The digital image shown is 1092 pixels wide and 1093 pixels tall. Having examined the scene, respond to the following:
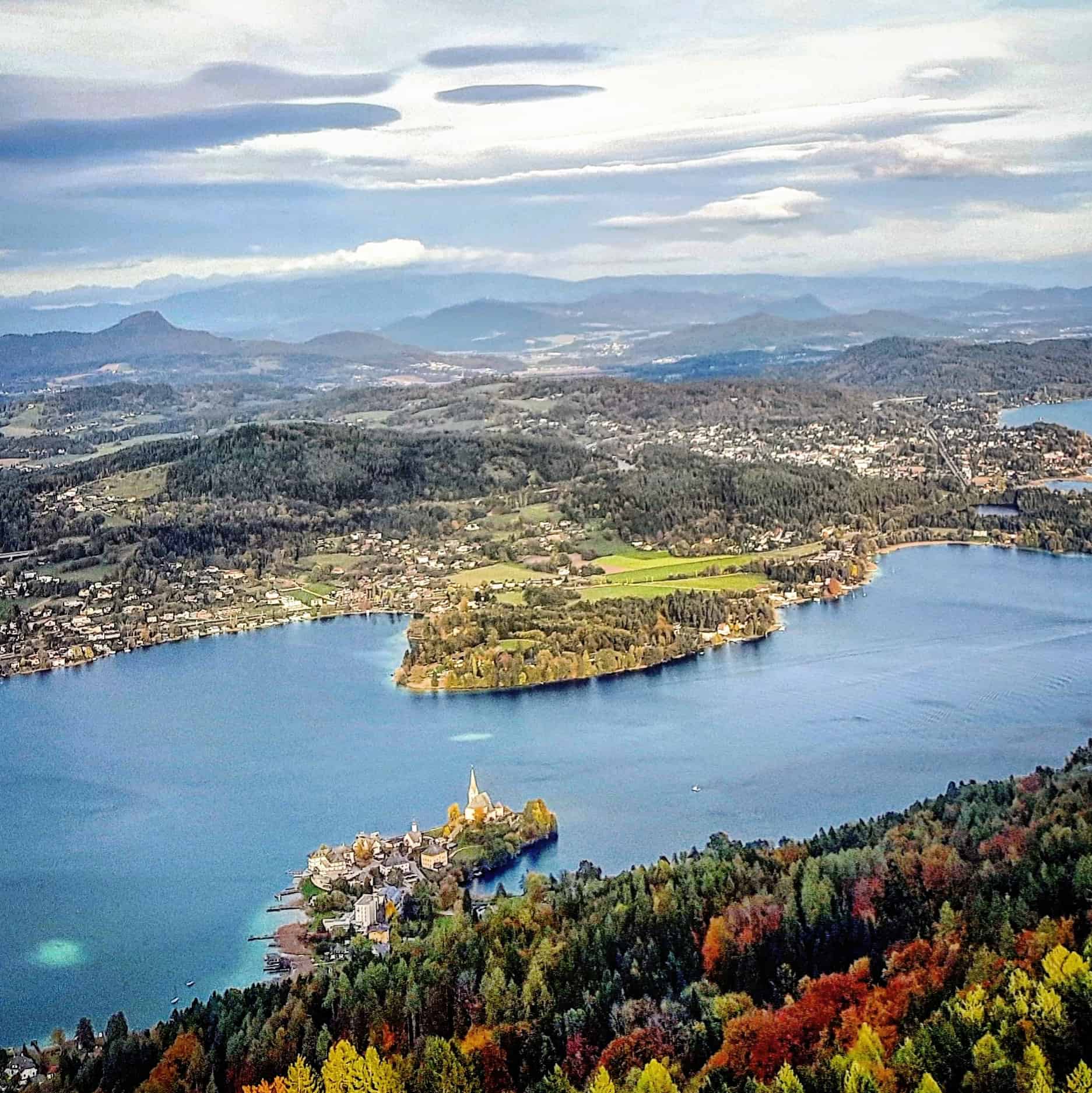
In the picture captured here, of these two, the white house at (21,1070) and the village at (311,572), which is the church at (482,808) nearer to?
the white house at (21,1070)

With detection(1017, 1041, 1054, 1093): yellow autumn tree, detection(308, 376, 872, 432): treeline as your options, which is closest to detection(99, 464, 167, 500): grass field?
detection(308, 376, 872, 432): treeline

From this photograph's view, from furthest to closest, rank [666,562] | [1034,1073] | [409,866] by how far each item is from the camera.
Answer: [666,562]
[409,866]
[1034,1073]

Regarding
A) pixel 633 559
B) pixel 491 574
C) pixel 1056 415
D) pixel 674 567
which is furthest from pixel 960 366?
pixel 491 574

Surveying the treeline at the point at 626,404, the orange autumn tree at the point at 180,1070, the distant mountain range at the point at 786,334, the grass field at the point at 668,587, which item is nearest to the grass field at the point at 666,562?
the grass field at the point at 668,587

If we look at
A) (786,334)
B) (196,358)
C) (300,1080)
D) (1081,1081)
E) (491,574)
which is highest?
(196,358)

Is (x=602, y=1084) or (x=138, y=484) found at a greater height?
(x=138, y=484)

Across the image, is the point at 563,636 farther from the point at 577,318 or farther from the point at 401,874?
the point at 577,318

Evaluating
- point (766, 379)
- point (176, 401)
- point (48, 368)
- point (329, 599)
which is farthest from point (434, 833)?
point (48, 368)
